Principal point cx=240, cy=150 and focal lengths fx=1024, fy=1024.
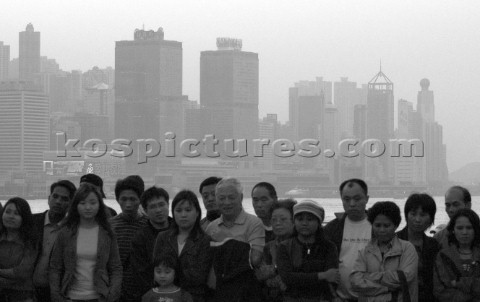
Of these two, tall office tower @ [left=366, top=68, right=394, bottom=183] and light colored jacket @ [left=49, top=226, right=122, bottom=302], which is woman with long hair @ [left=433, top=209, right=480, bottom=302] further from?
tall office tower @ [left=366, top=68, right=394, bottom=183]

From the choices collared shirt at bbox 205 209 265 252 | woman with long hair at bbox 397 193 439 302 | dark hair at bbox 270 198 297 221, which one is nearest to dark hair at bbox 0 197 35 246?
collared shirt at bbox 205 209 265 252

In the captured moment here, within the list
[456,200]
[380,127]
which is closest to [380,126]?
[380,127]

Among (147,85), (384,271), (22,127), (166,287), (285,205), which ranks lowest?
(166,287)

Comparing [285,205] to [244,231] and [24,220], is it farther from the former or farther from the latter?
[24,220]

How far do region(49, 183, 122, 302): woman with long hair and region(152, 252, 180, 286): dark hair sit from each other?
28 cm

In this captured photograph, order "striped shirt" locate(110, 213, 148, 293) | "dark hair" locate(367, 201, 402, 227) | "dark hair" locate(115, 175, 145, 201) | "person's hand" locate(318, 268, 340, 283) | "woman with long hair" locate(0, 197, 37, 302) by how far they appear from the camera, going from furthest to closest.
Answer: "dark hair" locate(115, 175, 145, 201) → "striped shirt" locate(110, 213, 148, 293) → "woman with long hair" locate(0, 197, 37, 302) → "dark hair" locate(367, 201, 402, 227) → "person's hand" locate(318, 268, 340, 283)

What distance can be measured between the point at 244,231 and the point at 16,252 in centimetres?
140

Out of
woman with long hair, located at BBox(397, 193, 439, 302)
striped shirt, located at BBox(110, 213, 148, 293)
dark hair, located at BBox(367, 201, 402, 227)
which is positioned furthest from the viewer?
striped shirt, located at BBox(110, 213, 148, 293)

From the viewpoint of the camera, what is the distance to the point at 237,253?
593cm

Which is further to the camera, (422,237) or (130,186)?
(130,186)

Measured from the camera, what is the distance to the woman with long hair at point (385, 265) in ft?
18.7

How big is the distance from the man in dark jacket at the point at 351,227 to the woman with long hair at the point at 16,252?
180cm

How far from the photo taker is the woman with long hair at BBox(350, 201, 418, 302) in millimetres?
5715

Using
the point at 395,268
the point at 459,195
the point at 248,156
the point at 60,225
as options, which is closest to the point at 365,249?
the point at 395,268
